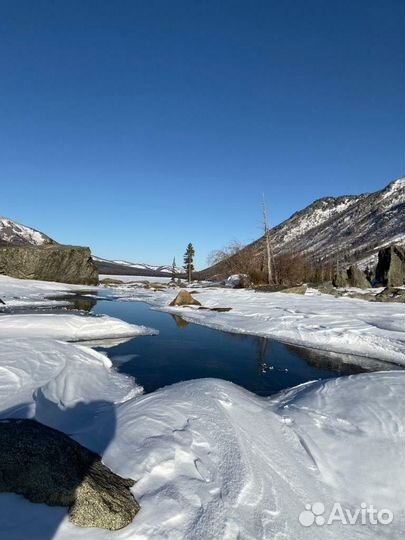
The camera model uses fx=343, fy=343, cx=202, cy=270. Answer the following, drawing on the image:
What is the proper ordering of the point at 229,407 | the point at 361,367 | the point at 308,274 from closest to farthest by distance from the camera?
the point at 229,407 < the point at 361,367 < the point at 308,274

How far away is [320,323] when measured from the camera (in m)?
13.9

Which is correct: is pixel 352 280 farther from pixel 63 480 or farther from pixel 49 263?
pixel 63 480

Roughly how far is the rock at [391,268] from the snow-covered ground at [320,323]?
21.9 meters

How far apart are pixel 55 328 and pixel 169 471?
29.6 ft

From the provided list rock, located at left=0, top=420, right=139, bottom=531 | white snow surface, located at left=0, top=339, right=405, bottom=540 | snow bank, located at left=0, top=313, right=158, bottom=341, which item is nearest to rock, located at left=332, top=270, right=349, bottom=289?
snow bank, located at left=0, top=313, right=158, bottom=341

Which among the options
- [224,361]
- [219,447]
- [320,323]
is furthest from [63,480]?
[320,323]

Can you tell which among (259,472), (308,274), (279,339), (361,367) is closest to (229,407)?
(259,472)

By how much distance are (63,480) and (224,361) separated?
6.71 metres

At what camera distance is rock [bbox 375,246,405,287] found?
37531 millimetres

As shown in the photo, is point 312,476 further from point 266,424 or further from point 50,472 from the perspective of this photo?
point 50,472

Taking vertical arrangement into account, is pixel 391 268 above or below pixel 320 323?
above

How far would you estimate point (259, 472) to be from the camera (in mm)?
3904

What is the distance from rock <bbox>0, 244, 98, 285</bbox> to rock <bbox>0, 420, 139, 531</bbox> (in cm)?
3519

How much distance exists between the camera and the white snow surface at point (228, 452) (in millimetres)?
3182
